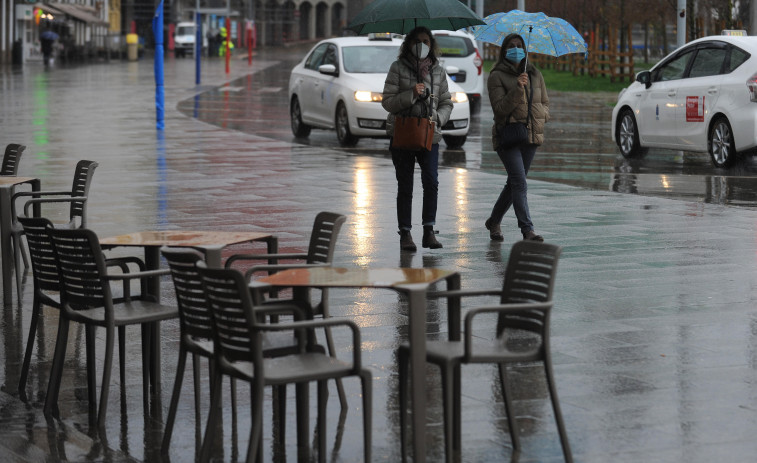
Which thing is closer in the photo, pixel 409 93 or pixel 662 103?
pixel 409 93

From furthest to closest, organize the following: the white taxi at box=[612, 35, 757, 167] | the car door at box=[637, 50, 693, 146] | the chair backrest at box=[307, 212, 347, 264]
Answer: the car door at box=[637, 50, 693, 146], the white taxi at box=[612, 35, 757, 167], the chair backrest at box=[307, 212, 347, 264]

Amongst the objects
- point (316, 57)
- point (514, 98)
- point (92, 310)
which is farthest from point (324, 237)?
point (316, 57)

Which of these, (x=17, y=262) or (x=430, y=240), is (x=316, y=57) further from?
(x=17, y=262)

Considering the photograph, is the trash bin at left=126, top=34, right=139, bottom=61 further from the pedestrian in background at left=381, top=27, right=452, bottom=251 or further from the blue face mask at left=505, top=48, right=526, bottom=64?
the blue face mask at left=505, top=48, right=526, bottom=64

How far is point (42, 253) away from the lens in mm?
6895

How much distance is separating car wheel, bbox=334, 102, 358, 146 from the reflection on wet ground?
0.20 metres

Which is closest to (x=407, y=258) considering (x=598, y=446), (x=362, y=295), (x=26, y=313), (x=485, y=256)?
(x=485, y=256)

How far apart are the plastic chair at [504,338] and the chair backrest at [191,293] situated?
30.2 inches

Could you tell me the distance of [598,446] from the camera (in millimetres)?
5832

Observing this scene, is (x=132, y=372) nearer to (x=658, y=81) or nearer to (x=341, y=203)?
(x=341, y=203)

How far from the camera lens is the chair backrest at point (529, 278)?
18.8 ft

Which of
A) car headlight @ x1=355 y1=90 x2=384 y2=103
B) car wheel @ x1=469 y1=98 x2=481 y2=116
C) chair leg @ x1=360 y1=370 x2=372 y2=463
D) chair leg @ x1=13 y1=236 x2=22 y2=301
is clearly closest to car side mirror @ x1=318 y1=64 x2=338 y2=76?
car headlight @ x1=355 y1=90 x2=384 y2=103

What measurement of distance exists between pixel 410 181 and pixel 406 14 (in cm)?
138

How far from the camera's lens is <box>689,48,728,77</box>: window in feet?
61.6
